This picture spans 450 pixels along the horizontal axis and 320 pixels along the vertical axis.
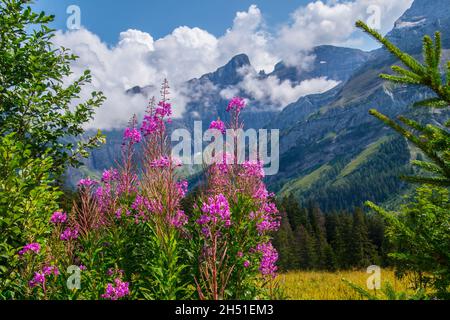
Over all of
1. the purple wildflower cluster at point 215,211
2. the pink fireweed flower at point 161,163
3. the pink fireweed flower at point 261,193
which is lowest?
the purple wildflower cluster at point 215,211

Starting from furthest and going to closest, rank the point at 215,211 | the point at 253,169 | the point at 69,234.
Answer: the point at 253,169 → the point at 69,234 → the point at 215,211

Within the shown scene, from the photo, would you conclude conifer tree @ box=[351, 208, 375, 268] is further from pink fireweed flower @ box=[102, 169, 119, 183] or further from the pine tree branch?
the pine tree branch

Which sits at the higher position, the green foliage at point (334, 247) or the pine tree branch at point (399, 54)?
the pine tree branch at point (399, 54)

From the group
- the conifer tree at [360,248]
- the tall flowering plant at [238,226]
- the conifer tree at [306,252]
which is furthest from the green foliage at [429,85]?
the conifer tree at [306,252]

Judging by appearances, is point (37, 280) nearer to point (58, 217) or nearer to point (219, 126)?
point (58, 217)

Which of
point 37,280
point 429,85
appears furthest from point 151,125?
point 429,85

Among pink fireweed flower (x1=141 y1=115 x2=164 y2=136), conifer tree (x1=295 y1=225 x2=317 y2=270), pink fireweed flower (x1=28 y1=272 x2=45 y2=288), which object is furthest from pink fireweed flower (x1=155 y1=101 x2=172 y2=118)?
conifer tree (x1=295 y1=225 x2=317 y2=270)

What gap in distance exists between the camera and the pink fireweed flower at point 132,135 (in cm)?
733

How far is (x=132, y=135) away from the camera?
290 inches

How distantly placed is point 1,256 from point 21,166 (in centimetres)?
163

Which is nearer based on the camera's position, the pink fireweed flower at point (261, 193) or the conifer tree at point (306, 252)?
the pink fireweed flower at point (261, 193)

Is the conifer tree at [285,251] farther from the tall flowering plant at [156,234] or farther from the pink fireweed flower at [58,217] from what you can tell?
the pink fireweed flower at [58,217]

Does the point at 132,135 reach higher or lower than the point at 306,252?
higher

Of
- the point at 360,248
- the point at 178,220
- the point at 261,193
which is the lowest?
the point at 360,248
